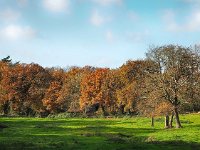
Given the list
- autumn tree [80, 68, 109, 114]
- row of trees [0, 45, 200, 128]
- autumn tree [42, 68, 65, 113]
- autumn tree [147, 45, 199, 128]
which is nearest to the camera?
autumn tree [147, 45, 199, 128]

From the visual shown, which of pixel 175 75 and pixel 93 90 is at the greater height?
pixel 93 90

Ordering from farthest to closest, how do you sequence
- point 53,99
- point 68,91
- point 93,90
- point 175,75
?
point 68,91 < point 53,99 < point 93,90 < point 175,75

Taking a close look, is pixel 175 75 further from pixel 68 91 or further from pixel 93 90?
pixel 68 91

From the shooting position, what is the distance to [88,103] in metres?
142

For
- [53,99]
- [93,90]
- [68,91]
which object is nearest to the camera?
[93,90]

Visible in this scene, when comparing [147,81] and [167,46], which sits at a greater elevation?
[167,46]

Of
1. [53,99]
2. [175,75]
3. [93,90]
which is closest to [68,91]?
[53,99]

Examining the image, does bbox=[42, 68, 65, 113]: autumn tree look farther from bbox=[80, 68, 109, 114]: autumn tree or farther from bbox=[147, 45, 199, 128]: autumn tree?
bbox=[147, 45, 199, 128]: autumn tree

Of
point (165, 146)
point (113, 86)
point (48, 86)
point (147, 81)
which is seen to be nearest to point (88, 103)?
point (113, 86)

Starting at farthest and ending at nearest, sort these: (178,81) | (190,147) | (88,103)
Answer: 1. (88,103)
2. (178,81)
3. (190,147)

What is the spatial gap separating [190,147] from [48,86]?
116 metres

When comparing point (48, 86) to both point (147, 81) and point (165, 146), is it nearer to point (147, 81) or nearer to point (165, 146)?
point (147, 81)

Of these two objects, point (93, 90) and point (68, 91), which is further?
point (68, 91)

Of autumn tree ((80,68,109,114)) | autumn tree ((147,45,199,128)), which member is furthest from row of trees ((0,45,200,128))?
autumn tree ((147,45,199,128))
